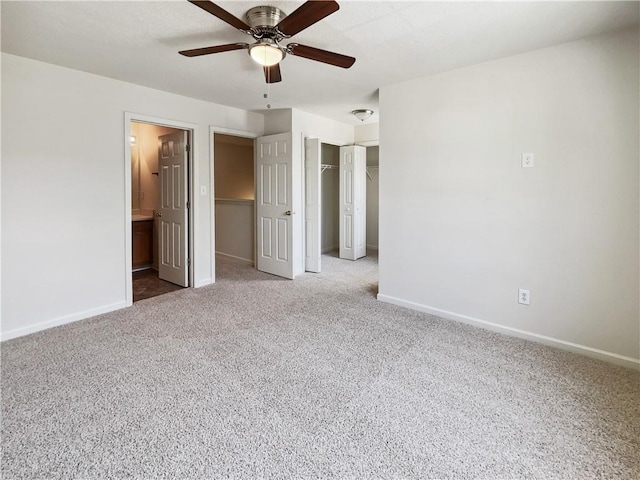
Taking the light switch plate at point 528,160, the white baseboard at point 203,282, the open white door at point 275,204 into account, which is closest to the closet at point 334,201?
the open white door at point 275,204

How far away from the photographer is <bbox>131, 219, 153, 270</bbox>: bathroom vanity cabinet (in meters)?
5.04

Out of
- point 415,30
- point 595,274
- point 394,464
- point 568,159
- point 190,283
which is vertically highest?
point 415,30

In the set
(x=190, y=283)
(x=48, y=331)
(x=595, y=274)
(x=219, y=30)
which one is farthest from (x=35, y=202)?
(x=595, y=274)

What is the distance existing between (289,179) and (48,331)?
120 inches

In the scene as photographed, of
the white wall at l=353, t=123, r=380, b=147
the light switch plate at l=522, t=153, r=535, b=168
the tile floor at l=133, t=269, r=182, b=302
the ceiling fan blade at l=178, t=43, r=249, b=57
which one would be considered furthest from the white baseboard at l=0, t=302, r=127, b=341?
the white wall at l=353, t=123, r=380, b=147

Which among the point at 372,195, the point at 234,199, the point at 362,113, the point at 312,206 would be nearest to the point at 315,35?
the point at 362,113

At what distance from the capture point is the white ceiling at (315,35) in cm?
205

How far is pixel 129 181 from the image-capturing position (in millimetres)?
3514

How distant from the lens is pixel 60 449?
1597 mm

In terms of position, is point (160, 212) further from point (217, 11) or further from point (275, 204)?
point (217, 11)

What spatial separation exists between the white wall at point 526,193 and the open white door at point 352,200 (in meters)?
2.20

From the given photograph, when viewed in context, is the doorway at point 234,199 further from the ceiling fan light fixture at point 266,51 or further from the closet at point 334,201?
the ceiling fan light fixture at point 266,51

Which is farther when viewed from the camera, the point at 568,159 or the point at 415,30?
the point at 568,159

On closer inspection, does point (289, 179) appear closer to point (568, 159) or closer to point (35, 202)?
point (35, 202)
